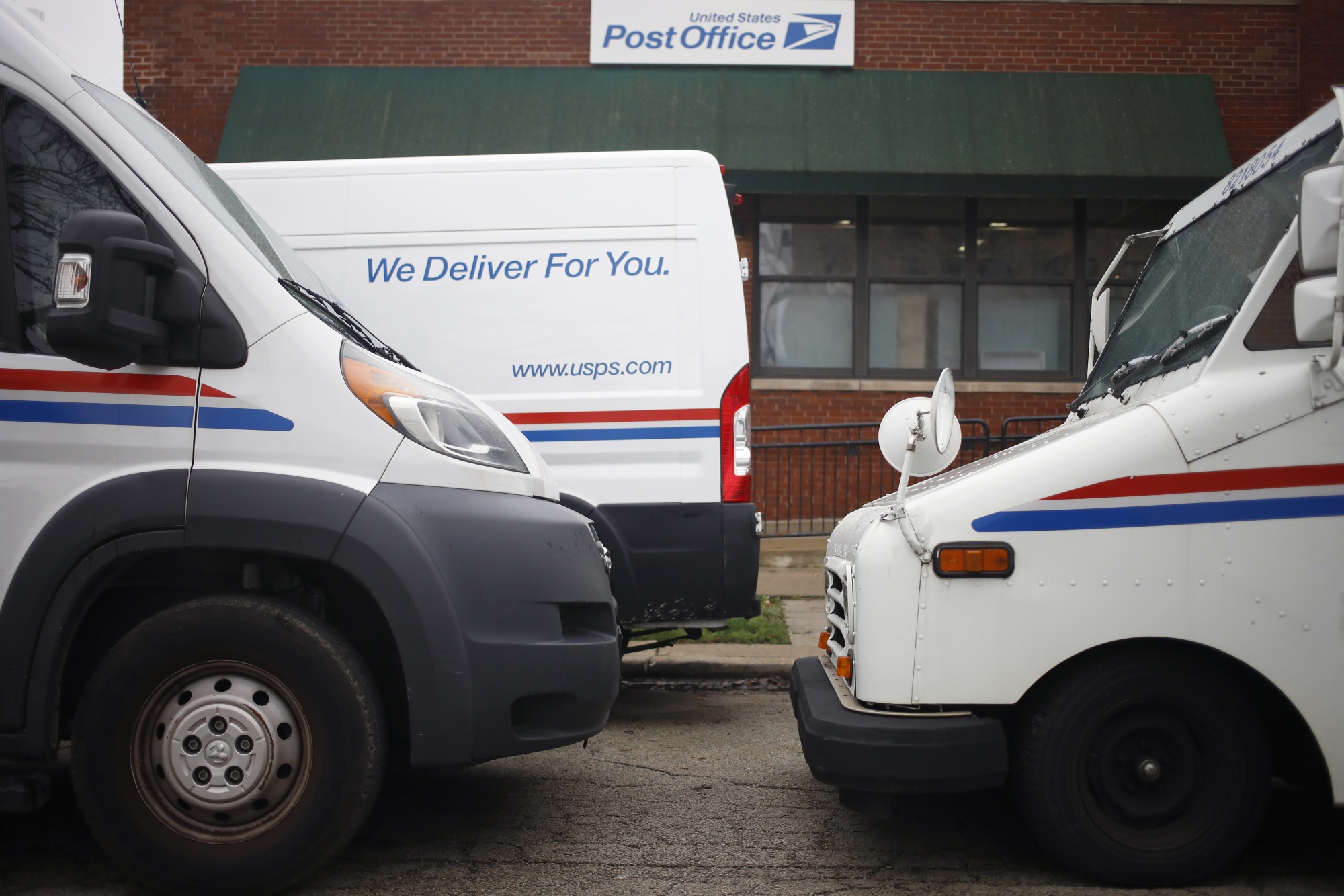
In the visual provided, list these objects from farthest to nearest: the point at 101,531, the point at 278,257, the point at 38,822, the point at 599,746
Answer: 1. the point at 599,746
2. the point at 38,822
3. the point at 278,257
4. the point at 101,531

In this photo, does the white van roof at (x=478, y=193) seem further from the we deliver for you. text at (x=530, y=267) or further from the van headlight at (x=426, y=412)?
the van headlight at (x=426, y=412)

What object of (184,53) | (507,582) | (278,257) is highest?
(184,53)

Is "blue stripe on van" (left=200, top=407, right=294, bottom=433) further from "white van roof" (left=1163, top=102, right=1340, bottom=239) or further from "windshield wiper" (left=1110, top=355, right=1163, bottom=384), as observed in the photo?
"white van roof" (left=1163, top=102, right=1340, bottom=239)

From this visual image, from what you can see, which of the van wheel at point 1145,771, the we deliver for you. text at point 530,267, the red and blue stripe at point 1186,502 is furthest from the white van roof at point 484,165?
the van wheel at point 1145,771

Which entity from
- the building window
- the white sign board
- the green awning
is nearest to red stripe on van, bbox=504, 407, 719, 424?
the green awning

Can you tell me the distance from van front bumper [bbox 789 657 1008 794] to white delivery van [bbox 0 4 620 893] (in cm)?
86

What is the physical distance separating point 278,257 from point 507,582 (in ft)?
4.65

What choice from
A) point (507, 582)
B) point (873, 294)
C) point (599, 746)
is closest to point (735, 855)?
point (507, 582)

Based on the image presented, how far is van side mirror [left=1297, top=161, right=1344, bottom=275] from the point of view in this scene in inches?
112

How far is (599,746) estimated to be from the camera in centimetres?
520

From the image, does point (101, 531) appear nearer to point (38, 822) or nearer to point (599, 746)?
point (38, 822)

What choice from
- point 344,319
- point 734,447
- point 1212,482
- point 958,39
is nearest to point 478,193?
point 734,447

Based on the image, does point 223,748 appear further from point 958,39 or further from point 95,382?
point 958,39

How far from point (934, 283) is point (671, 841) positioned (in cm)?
997
